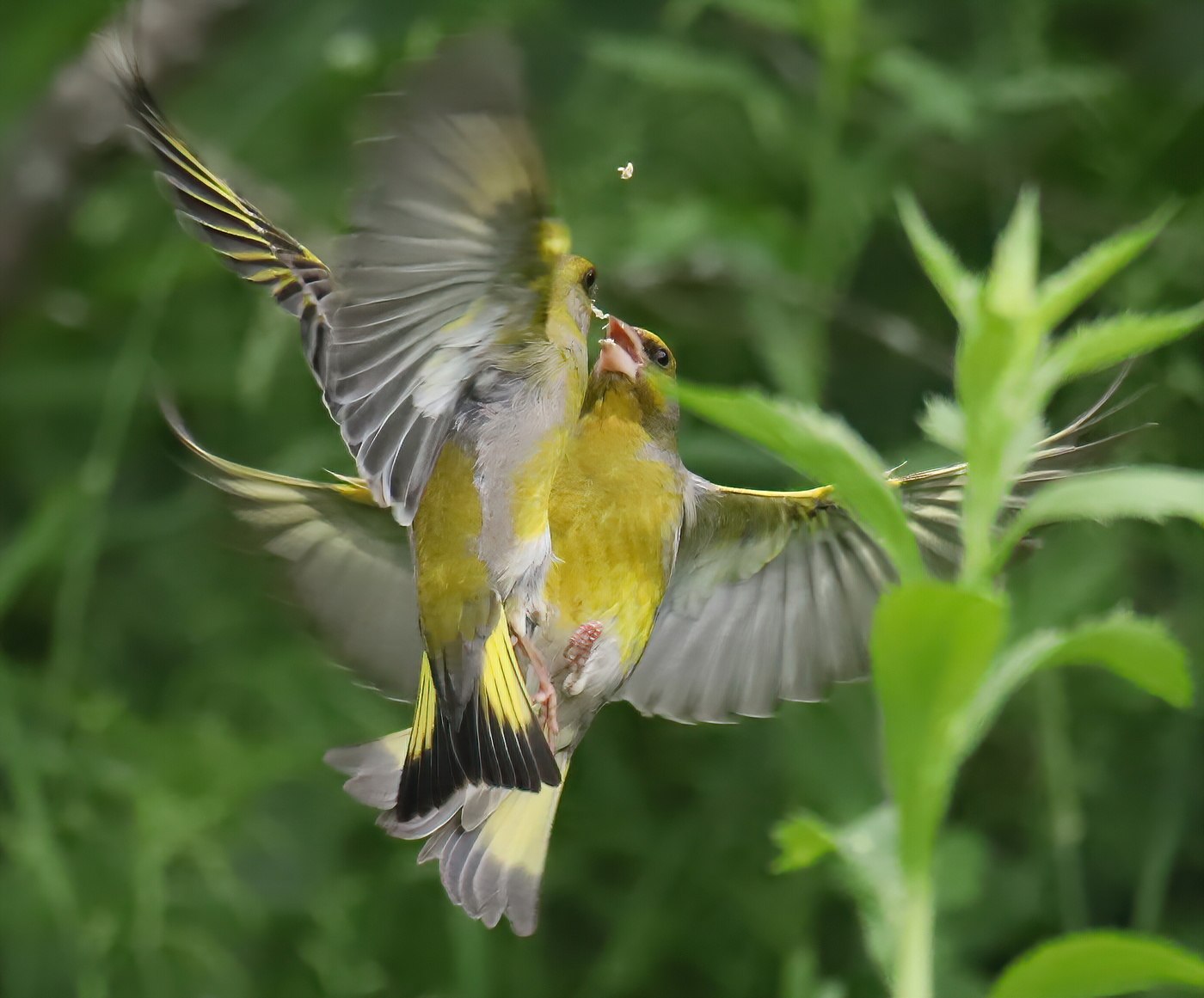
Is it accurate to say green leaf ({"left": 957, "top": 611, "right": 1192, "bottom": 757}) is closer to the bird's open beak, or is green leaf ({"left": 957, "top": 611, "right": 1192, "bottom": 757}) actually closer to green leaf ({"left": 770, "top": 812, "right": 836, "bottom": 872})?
green leaf ({"left": 770, "top": 812, "right": 836, "bottom": 872})

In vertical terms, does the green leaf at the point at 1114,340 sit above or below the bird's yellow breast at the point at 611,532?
above

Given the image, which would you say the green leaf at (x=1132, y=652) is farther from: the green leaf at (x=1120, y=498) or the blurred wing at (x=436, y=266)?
the blurred wing at (x=436, y=266)

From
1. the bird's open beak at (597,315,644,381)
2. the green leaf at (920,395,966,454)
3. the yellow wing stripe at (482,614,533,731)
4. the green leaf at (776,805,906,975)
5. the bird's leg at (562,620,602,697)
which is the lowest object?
the green leaf at (776,805,906,975)

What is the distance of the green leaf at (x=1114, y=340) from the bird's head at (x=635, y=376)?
0.38 meters

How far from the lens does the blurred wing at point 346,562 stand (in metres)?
1.34

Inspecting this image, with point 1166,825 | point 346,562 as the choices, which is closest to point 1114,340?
point 346,562

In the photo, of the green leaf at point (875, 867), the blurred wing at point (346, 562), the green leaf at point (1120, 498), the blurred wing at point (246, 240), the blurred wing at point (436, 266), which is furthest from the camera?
the blurred wing at point (346, 562)

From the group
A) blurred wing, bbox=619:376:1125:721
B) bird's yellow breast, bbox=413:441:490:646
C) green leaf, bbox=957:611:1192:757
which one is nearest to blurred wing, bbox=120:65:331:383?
bird's yellow breast, bbox=413:441:490:646

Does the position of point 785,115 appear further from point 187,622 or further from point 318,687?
point 187,622

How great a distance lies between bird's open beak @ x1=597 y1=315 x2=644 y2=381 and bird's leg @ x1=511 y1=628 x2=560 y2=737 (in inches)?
9.4

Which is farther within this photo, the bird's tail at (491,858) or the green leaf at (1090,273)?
the bird's tail at (491,858)

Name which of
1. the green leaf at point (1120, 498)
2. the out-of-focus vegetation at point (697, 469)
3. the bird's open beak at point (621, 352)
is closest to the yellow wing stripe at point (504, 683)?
the bird's open beak at point (621, 352)

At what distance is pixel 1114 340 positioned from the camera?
32.9 inches

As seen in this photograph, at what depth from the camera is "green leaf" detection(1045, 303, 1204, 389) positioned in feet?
A: 2.52
